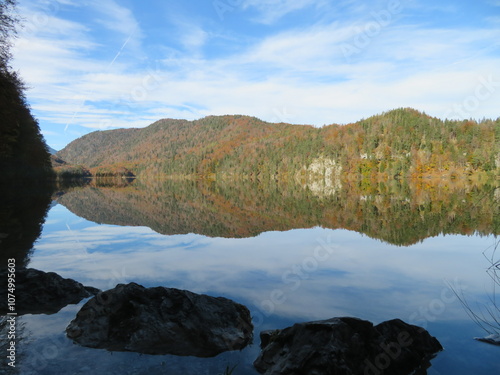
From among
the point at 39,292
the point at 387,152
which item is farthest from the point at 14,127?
the point at 387,152

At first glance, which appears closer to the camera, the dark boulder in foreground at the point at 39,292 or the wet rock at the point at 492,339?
the wet rock at the point at 492,339

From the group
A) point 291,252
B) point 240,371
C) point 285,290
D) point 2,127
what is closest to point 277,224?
point 291,252

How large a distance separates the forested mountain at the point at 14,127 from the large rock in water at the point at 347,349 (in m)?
28.3

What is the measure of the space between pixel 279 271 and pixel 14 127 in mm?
41813

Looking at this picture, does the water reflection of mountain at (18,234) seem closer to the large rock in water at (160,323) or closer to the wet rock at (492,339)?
the large rock in water at (160,323)

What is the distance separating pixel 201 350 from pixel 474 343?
4501 millimetres

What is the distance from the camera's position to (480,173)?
111188 millimetres

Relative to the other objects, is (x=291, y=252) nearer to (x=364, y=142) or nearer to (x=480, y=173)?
(x=480, y=173)

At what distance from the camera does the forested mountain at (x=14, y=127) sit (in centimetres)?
2617

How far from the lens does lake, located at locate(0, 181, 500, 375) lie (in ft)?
17.8

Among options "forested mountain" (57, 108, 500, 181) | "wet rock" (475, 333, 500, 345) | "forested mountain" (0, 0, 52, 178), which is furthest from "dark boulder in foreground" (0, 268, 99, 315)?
"forested mountain" (57, 108, 500, 181)

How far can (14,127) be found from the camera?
40.8 metres

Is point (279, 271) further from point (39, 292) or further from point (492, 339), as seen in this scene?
point (39, 292)

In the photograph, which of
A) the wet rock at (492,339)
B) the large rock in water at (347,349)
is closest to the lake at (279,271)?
the wet rock at (492,339)
